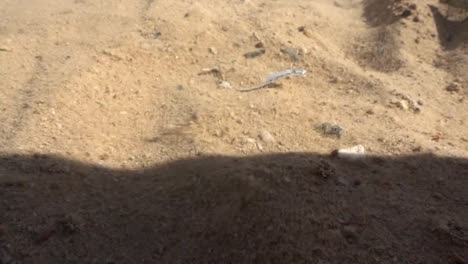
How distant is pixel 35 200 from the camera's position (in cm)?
262

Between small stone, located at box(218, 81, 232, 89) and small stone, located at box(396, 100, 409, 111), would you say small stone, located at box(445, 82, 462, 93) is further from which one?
small stone, located at box(218, 81, 232, 89)

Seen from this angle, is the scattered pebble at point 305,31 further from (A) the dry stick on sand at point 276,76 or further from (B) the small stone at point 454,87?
(B) the small stone at point 454,87

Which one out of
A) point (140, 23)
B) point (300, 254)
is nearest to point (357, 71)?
point (140, 23)

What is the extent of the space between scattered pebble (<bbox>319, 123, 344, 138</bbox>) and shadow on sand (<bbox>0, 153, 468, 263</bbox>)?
1.29 ft

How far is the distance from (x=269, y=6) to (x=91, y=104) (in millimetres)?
2752

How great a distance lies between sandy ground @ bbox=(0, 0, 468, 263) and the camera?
239 centimetres

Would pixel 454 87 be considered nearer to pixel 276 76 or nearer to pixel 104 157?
pixel 276 76

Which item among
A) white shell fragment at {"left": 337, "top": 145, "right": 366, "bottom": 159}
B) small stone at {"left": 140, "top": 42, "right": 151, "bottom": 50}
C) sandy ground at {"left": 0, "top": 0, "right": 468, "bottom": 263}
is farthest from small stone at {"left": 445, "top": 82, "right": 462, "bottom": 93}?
small stone at {"left": 140, "top": 42, "right": 151, "bottom": 50}

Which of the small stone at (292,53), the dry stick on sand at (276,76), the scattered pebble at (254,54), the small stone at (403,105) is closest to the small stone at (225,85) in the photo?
the dry stick on sand at (276,76)

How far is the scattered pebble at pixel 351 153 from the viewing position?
3043mm

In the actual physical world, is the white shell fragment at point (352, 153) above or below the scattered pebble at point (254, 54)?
above

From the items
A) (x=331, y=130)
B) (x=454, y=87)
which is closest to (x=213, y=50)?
(x=331, y=130)

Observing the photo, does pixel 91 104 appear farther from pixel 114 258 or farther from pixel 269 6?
pixel 269 6

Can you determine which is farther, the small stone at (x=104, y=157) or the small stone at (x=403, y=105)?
the small stone at (x=403, y=105)
